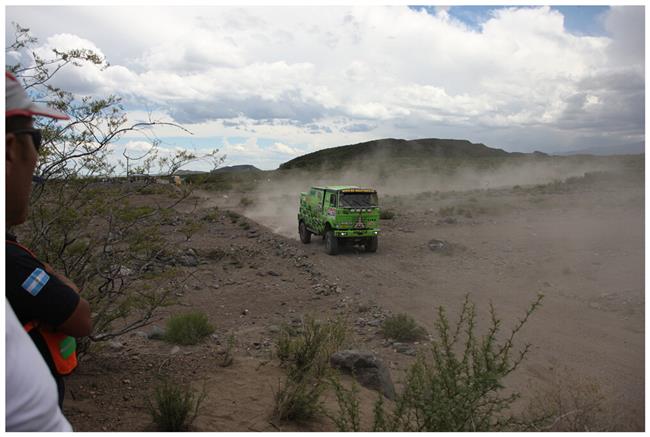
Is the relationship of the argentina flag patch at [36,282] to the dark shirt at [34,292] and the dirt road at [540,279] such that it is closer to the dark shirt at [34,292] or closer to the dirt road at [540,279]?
the dark shirt at [34,292]

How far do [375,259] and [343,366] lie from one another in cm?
855

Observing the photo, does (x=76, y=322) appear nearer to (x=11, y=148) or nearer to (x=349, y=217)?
(x=11, y=148)

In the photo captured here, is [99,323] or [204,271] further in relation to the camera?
[204,271]

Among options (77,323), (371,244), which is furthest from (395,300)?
(77,323)

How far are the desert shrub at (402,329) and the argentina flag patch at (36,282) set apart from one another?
22.4 ft

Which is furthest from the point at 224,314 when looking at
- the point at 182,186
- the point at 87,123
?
the point at 87,123

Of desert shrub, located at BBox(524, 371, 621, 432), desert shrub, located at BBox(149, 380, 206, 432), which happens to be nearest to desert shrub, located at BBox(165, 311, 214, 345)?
desert shrub, located at BBox(149, 380, 206, 432)

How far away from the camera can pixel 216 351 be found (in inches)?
273

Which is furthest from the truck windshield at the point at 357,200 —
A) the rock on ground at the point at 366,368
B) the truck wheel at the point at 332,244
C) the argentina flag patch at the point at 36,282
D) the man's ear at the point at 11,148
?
the man's ear at the point at 11,148

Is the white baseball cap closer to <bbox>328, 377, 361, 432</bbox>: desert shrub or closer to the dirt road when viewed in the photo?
<bbox>328, 377, 361, 432</bbox>: desert shrub

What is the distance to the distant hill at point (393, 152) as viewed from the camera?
299 feet

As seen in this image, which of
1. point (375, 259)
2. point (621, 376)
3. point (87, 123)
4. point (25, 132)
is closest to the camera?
point (25, 132)

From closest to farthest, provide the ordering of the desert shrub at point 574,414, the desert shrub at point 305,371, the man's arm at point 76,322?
1. the man's arm at point 76,322
2. the desert shrub at point 574,414
3. the desert shrub at point 305,371

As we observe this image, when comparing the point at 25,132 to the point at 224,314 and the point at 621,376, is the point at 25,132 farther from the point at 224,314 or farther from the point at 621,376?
the point at 224,314
